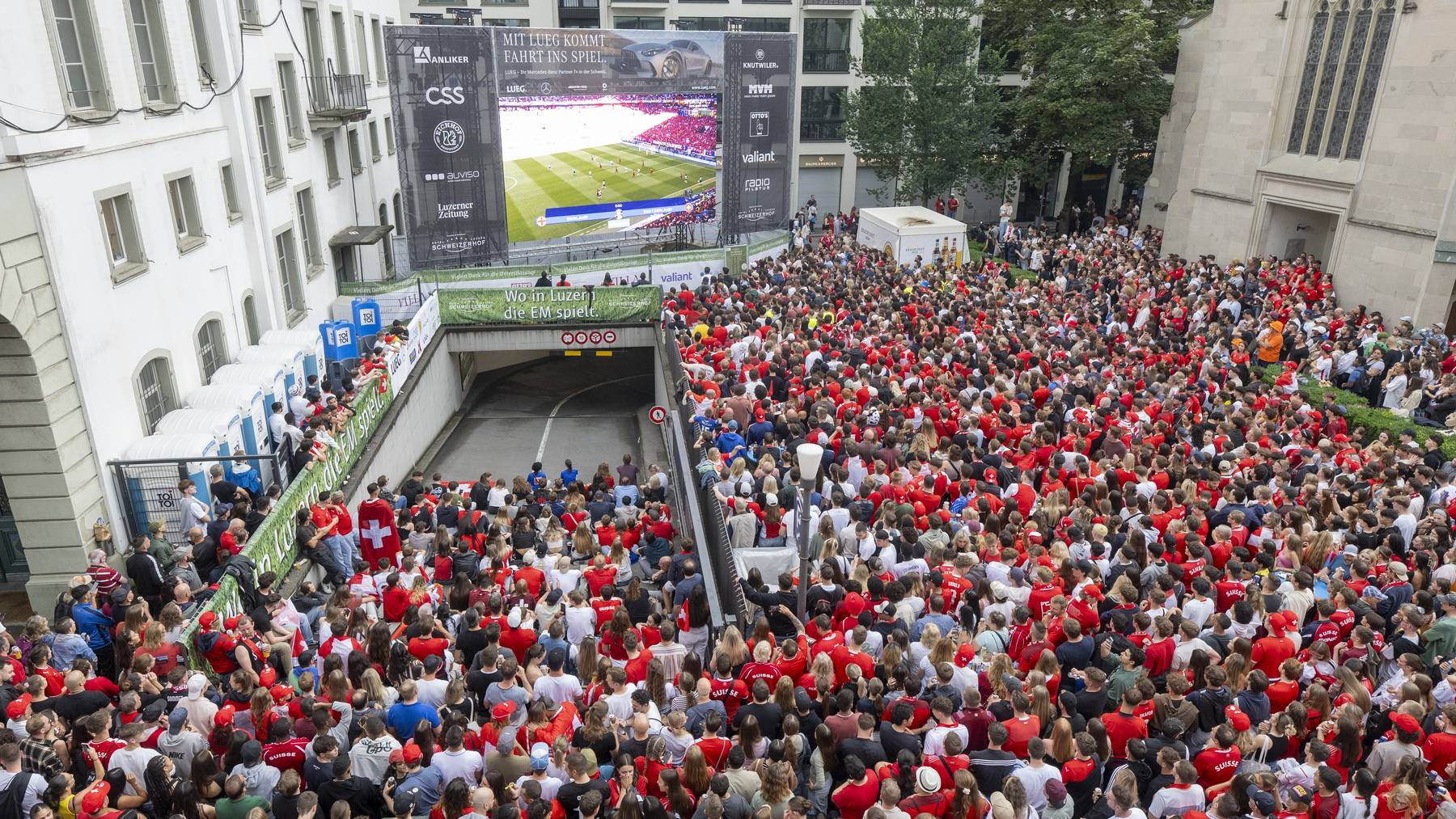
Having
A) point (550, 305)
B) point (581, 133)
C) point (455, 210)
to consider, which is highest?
point (581, 133)

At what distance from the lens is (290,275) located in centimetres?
2248

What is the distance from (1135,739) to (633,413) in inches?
921

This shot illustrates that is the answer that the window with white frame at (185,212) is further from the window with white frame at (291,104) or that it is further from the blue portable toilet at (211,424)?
the window with white frame at (291,104)

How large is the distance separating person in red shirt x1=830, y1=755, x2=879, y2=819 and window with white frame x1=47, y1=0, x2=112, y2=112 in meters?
14.2

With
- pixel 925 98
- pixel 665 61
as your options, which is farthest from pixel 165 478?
pixel 925 98

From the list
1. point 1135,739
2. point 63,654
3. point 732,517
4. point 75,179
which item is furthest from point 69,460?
point 1135,739

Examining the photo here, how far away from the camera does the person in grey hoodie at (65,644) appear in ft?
28.5

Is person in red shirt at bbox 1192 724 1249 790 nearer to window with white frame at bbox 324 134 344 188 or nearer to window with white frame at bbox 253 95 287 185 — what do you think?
Answer: window with white frame at bbox 253 95 287 185

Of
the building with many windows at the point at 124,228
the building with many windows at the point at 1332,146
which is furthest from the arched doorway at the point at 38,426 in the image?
the building with many windows at the point at 1332,146

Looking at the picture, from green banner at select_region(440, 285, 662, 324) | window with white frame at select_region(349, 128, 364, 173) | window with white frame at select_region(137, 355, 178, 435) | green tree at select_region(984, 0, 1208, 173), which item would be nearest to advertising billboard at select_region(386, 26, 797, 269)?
window with white frame at select_region(349, 128, 364, 173)

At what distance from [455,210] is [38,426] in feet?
58.6

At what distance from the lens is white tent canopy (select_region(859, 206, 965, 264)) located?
30.2 metres

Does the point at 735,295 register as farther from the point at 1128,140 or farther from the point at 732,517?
the point at 1128,140

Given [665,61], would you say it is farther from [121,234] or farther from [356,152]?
[121,234]
